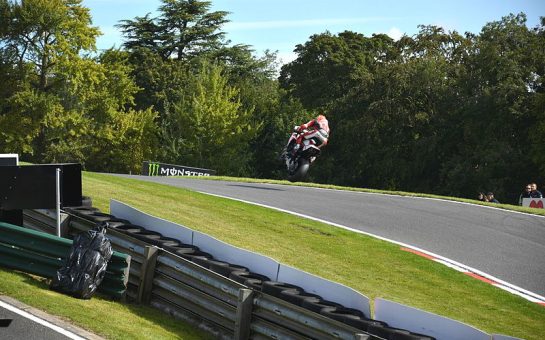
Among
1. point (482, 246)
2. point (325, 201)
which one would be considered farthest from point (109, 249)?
point (325, 201)

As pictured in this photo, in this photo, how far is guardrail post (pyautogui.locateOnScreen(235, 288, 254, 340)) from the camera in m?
Result: 10.4

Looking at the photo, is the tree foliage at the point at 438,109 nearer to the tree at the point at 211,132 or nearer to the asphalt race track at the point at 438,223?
the tree at the point at 211,132

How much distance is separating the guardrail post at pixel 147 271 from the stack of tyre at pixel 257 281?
0.31 metres

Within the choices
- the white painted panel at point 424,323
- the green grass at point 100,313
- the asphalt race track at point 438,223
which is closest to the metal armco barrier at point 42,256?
the green grass at point 100,313

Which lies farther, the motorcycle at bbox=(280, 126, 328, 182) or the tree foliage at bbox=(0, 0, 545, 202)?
the tree foliage at bbox=(0, 0, 545, 202)

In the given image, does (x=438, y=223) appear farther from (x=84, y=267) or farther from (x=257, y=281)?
(x=84, y=267)

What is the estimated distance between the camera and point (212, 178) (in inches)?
1216

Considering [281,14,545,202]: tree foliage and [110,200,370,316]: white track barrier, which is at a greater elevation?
[281,14,545,202]: tree foliage

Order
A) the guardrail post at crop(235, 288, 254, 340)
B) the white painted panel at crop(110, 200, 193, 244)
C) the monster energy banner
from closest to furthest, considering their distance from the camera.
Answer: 1. the guardrail post at crop(235, 288, 254, 340)
2. the white painted panel at crop(110, 200, 193, 244)
3. the monster energy banner

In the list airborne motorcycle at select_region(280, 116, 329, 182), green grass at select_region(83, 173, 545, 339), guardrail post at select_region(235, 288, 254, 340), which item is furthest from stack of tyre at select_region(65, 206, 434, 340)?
airborne motorcycle at select_region(280, 116, 329, 182)

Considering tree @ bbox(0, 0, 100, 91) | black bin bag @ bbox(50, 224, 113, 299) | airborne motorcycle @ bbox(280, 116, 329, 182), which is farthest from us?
tree @ bbox(0, 0, 100, 91)

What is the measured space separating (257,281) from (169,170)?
121 ft

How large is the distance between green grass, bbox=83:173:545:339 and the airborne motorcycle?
535 cm

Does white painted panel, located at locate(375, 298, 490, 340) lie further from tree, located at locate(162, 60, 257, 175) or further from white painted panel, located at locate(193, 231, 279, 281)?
tree, located at locate(162, 60, 257, 175)
